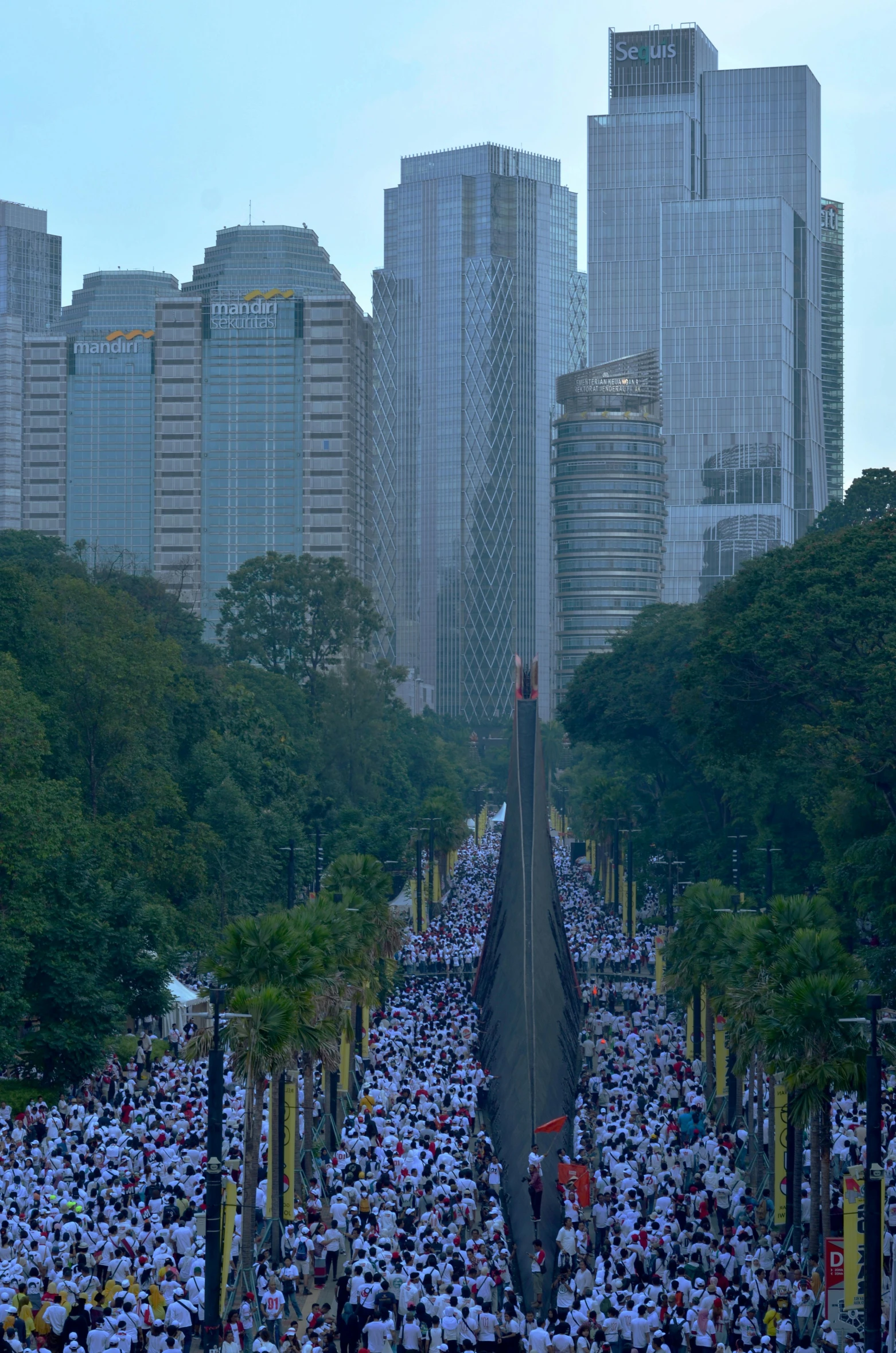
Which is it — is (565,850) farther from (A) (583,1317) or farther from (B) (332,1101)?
(A) (583,1317)

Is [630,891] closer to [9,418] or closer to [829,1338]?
[829,1338]

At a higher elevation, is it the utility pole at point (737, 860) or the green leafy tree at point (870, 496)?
the green leafy tree at point (870, 496)

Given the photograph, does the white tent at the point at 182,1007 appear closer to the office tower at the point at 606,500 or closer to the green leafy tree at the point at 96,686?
the green leafy tree at the point at 96,686

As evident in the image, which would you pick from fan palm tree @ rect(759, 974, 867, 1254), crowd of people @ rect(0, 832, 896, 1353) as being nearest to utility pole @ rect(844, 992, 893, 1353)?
crowd of people @ rect(0, 832, 896, 1353)

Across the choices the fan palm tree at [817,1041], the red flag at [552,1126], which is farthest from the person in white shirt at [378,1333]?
the red flag at [552,1126]

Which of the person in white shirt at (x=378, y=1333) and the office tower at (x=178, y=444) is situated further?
the office tower at (x=178, y=444)

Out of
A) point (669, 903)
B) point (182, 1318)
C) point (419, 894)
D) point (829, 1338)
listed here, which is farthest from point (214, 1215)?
point (419, 894)

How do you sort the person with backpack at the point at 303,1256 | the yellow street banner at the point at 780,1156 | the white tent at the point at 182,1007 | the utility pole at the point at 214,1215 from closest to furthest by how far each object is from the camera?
the utility pole at the point at 214,1215
the person with backpack at the point at 303,1256
the yellow street banner at the point at 780,1156
the white tent at the point at 182,1007
